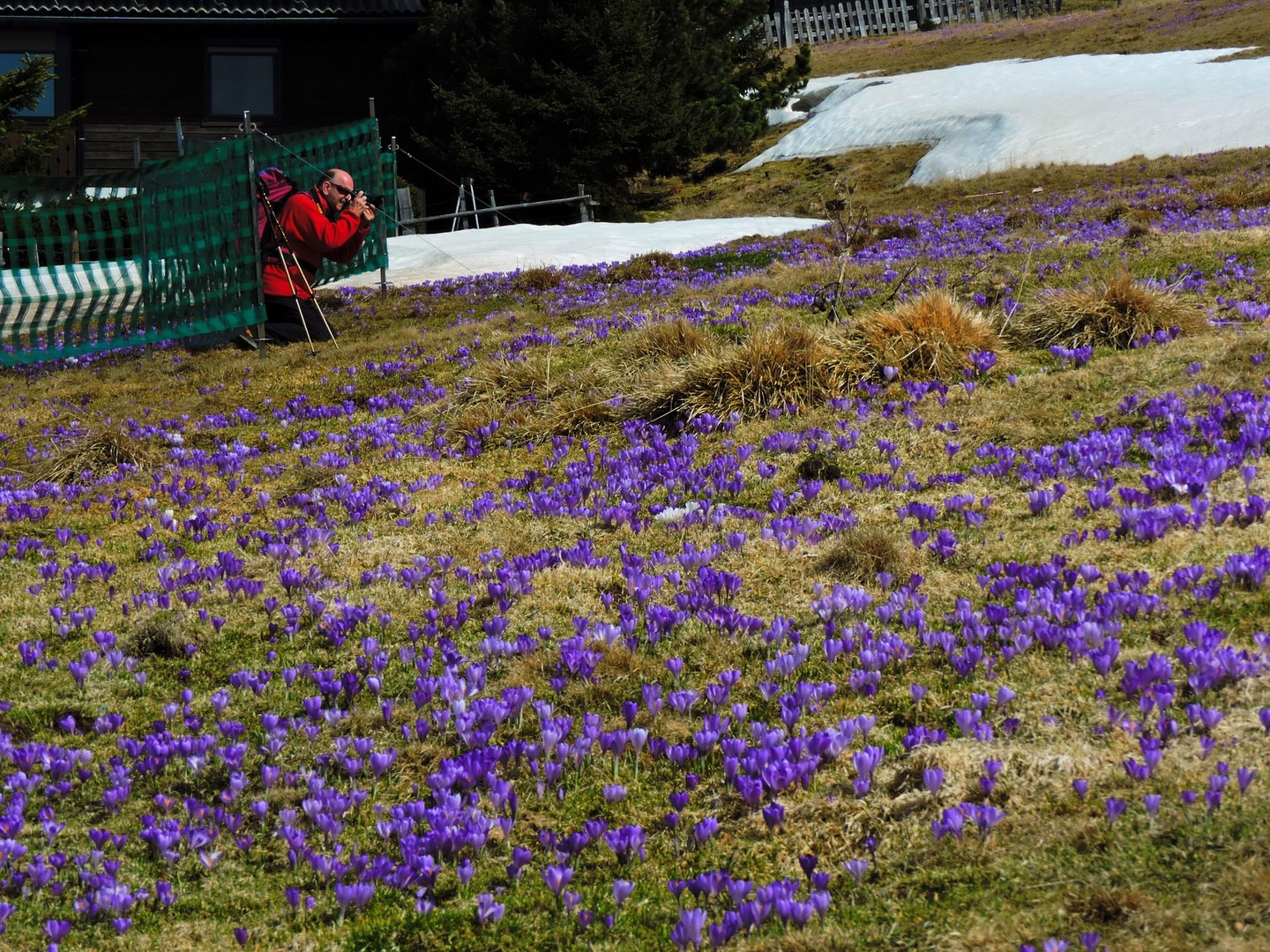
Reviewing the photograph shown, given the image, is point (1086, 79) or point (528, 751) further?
point (1086, 79)

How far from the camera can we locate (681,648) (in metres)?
4.74

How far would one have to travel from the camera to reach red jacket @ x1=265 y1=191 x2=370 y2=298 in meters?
12.5

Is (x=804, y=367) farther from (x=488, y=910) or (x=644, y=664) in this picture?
(x=488, y=910)

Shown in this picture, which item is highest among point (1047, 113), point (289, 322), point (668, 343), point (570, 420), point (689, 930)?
point (1047, 113)

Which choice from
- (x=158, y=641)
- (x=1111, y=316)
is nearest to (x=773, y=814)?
(x=158, y=641)

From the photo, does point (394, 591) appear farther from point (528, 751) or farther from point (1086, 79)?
point (1086, 79)

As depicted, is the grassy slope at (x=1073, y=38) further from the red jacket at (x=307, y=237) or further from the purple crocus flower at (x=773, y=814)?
the purple crocus flower at (x=773, y=814)

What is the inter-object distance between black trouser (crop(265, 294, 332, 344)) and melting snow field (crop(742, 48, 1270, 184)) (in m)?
18.6

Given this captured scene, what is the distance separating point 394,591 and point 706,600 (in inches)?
66.7

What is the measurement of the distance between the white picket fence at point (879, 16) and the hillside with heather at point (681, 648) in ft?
164

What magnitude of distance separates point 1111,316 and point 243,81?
27435 millimetres

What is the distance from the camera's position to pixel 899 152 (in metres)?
31.4

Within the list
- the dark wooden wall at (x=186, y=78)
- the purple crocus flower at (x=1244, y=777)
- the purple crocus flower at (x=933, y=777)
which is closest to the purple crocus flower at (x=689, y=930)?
Answer: the purple crocus flower at (x=933, y=777)

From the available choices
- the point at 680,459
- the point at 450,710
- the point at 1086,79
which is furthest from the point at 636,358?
the point at 1086,79
